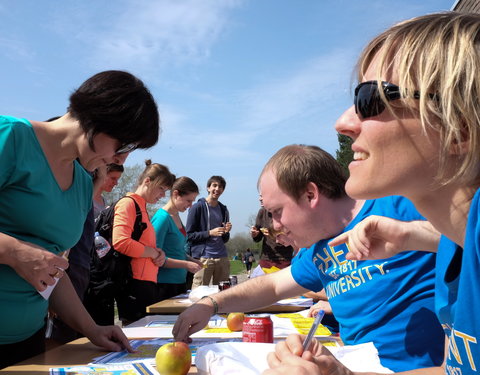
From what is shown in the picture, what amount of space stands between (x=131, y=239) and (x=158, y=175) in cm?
90

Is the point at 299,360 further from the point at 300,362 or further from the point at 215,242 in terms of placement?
the point at 215,242

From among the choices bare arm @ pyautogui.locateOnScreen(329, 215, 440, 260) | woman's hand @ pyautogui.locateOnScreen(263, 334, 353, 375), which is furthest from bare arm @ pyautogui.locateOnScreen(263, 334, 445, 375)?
bare arm @ pyautogui.locateOnScreen(329, 215, 440, 260)

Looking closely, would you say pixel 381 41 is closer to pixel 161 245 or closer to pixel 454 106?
pixel 454 106

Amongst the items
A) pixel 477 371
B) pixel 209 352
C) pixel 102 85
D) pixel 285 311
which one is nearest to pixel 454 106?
pixel 477 371

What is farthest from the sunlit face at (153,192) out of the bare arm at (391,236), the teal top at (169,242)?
the bare arm at (391,236)

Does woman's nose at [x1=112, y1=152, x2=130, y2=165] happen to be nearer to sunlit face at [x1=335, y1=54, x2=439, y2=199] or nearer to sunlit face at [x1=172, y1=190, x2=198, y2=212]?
sunlit face at [x1=335, y1=54, x2=439, y2=199]

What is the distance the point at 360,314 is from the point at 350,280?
0.44 ft

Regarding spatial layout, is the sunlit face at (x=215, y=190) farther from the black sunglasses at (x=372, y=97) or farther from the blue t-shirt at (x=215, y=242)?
the black sunglasses at (x=372, y=97)

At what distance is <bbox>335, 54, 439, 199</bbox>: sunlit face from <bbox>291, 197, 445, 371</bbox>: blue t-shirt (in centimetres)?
74

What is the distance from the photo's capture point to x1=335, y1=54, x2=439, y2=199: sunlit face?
0.94 metres

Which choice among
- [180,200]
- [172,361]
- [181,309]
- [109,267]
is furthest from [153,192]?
[172,361]

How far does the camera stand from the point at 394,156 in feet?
3.14

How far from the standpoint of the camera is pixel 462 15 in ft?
3.22

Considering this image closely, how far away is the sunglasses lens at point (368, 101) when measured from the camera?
975mm
